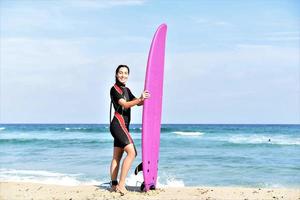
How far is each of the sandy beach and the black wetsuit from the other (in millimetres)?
590

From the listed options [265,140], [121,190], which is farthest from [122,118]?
[265,140]

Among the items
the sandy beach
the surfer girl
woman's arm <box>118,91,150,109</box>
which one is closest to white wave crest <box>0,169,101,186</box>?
the sandy beach

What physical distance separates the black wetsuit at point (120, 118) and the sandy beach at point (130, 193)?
1.94ft

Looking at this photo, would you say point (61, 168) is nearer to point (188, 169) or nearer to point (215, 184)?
point (188, 169)

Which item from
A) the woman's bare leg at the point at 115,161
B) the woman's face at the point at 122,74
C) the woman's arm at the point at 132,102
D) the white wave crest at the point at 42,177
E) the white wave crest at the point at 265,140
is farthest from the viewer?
the white wave crest at the point at 265,140

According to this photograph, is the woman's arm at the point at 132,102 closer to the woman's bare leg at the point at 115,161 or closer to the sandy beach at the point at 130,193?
the woman's bare leg at the point at 115,161

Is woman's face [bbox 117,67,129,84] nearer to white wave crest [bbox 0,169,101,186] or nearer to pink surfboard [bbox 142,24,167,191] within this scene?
pink surfboard [bbox 142,24,167,191]

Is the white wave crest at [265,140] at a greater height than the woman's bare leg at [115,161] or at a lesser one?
lesser

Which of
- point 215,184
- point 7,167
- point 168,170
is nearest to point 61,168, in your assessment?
point 7,167

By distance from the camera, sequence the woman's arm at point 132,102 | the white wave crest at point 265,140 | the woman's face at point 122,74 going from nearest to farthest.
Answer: the woman's arm at point 132,102 < the woman's face at point 122,74 < the white wave crest at point 265,140

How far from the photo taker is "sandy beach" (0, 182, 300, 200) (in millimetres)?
5086

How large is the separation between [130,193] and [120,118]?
32.8 inches

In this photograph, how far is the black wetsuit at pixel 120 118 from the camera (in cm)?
502

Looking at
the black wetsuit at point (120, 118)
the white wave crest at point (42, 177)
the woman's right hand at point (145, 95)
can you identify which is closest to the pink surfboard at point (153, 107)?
the woman's right hand at point (145, 95)
